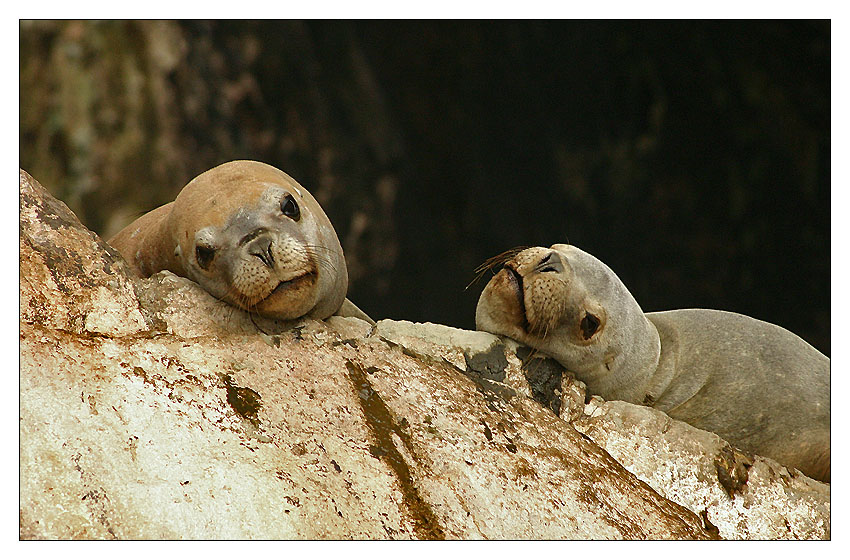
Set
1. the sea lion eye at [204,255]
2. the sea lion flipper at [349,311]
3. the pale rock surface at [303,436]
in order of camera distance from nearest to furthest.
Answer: the pale rock surface at [303,436] < the sea lion eye at [204,255] < the sea lion flipper at [349,311]

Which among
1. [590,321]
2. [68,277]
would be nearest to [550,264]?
[590,321]

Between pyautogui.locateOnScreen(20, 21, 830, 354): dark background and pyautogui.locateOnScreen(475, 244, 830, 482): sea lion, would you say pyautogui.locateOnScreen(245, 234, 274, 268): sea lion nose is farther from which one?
pyautogui.locateOnScreen(20, 21, 830, 354): dark background

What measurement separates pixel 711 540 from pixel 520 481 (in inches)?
29.1

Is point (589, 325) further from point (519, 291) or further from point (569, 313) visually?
point (519, 291)

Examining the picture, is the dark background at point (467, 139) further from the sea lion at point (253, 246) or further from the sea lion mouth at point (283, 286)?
the sea lion mouth at point (283, 286)

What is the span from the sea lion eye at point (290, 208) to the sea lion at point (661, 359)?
91cm

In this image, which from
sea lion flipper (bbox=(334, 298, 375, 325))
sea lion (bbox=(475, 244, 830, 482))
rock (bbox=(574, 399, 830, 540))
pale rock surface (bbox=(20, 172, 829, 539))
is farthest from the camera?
sea lion flipper (bbox=(334, 298, 375, 325))

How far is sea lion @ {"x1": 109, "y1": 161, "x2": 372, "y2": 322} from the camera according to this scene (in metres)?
3.16

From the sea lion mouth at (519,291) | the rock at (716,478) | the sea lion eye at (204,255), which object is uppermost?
the sea lion eye at (204,255)

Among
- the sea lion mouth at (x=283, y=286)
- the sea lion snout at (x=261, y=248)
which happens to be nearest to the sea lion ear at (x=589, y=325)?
the sea lion mouth at (x=283, y=286)

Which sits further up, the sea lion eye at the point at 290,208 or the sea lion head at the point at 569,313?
the sea lion eye at the point at 290,208

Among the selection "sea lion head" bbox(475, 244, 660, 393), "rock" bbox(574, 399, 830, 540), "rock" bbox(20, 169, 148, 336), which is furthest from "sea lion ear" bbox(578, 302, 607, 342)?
"rock" bbox(20, 169, 148, 336)

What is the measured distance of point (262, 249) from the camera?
315 cm

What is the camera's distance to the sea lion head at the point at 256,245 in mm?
3152
